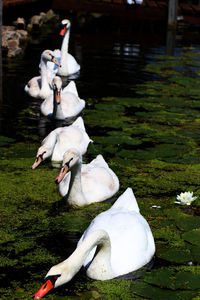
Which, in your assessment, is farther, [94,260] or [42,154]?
[42,154]

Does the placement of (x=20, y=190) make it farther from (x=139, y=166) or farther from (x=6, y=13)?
(x=6, y=13)

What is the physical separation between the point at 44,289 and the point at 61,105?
237 inches

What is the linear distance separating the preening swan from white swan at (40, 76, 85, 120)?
8.43 feet

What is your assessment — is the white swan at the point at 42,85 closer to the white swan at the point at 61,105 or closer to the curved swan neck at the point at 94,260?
the white swan at the point at 61,105

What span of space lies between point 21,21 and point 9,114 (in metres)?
10.7

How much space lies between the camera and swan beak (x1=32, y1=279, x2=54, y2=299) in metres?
4.45

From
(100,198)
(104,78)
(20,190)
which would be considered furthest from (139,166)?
(104,78)

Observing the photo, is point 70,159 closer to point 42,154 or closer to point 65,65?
point 42,154

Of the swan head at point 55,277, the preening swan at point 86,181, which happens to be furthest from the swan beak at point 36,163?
the swan head at point 55,277

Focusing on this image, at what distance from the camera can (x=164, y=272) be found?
5.21 metres

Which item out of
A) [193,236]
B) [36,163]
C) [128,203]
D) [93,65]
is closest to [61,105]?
[36,163]

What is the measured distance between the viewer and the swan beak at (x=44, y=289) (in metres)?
4.45

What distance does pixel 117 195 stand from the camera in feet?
22.9

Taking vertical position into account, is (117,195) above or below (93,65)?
above
